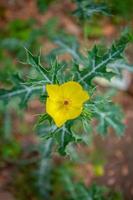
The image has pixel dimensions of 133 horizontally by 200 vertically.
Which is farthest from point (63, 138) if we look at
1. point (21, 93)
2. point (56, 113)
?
point (21, 93)

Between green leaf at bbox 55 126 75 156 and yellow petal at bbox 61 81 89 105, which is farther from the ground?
yellow petal at bbox 61 81 89 105

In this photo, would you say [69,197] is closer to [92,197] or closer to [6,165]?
[92,197]

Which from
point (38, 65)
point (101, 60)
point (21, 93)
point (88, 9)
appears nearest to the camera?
point (38, 65)

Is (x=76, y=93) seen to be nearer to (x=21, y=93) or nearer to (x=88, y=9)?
(x=21, y=93)

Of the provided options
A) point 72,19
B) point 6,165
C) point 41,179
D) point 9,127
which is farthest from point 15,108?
point 72,19

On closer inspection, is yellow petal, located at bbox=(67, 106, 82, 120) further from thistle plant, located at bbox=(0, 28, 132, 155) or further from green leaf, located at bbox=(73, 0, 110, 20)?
green leaf, located at bbox=(73, 0, 110, 20)

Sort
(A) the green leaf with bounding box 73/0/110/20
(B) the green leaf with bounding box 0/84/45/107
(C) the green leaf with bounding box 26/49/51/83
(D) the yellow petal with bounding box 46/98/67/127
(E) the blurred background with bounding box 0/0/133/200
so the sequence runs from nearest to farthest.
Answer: (D) the yellow petal with bounding box 46/98/67/127 < (C) the green leaf with bounding box 26/49/51/83 < (B) the green leaf with bounding box 0/84/45/107 < (A) the green leaf with bounding box 73/0/110/20 < (E) the blurred background with bounding box 0/0/133/200

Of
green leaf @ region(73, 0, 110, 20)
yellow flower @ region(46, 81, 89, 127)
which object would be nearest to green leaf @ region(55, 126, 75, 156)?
yellow flower @ region(46, 81, 89, 127)

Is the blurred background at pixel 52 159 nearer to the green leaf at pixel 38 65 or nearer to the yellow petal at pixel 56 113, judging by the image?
the green leaf at pixel 38 65

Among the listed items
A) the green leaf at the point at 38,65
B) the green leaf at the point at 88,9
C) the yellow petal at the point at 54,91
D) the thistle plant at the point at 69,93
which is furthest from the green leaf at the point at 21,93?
the green leaf at the point at 88,9
